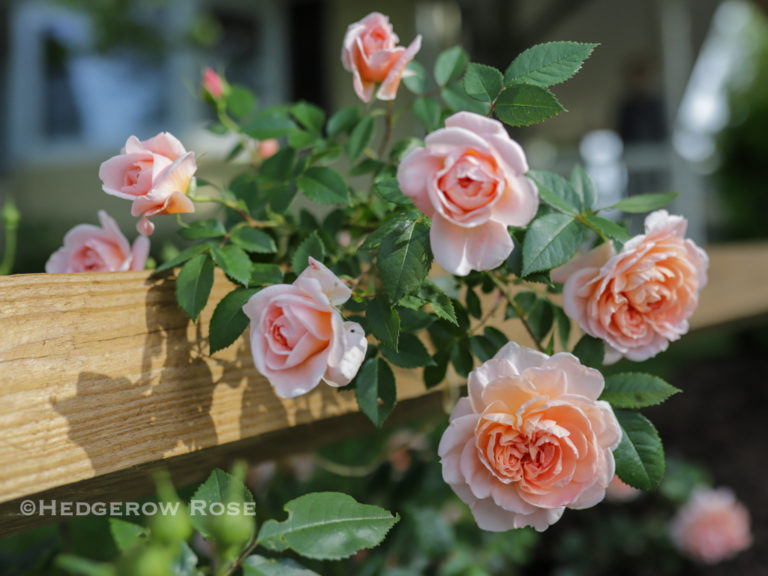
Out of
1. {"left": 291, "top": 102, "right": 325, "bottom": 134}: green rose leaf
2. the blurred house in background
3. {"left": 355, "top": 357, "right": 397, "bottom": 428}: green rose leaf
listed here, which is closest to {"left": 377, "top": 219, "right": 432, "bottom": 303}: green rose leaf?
{"left": 355, "top": 357, "right": 397, "bottom": 428}: green rose leaf

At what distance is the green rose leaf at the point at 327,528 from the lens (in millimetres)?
424

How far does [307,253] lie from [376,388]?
0.47 ft

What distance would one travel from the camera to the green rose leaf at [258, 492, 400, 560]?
0.42 m

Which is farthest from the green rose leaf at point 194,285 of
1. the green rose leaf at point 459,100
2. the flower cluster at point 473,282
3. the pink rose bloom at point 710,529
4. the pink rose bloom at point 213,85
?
A: the pink rose bloom at point 710,529

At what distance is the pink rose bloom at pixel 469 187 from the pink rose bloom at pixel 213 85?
56 centimetres

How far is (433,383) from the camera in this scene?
2.12ft

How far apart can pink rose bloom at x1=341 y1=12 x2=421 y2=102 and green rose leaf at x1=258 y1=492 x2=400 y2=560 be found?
0.39m

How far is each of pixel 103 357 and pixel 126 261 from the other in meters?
0.16

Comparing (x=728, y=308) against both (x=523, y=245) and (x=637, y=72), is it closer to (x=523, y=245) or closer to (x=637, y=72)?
(x=523, y=245)

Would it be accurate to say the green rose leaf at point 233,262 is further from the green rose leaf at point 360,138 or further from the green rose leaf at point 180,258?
the green rose leaf at point 360,138

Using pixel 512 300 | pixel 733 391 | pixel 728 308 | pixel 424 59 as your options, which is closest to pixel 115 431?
pixel 512 300

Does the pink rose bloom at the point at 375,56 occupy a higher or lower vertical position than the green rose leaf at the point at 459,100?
higher

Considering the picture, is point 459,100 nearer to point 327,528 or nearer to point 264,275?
point 264,275

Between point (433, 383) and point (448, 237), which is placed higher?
point (448, 237)
